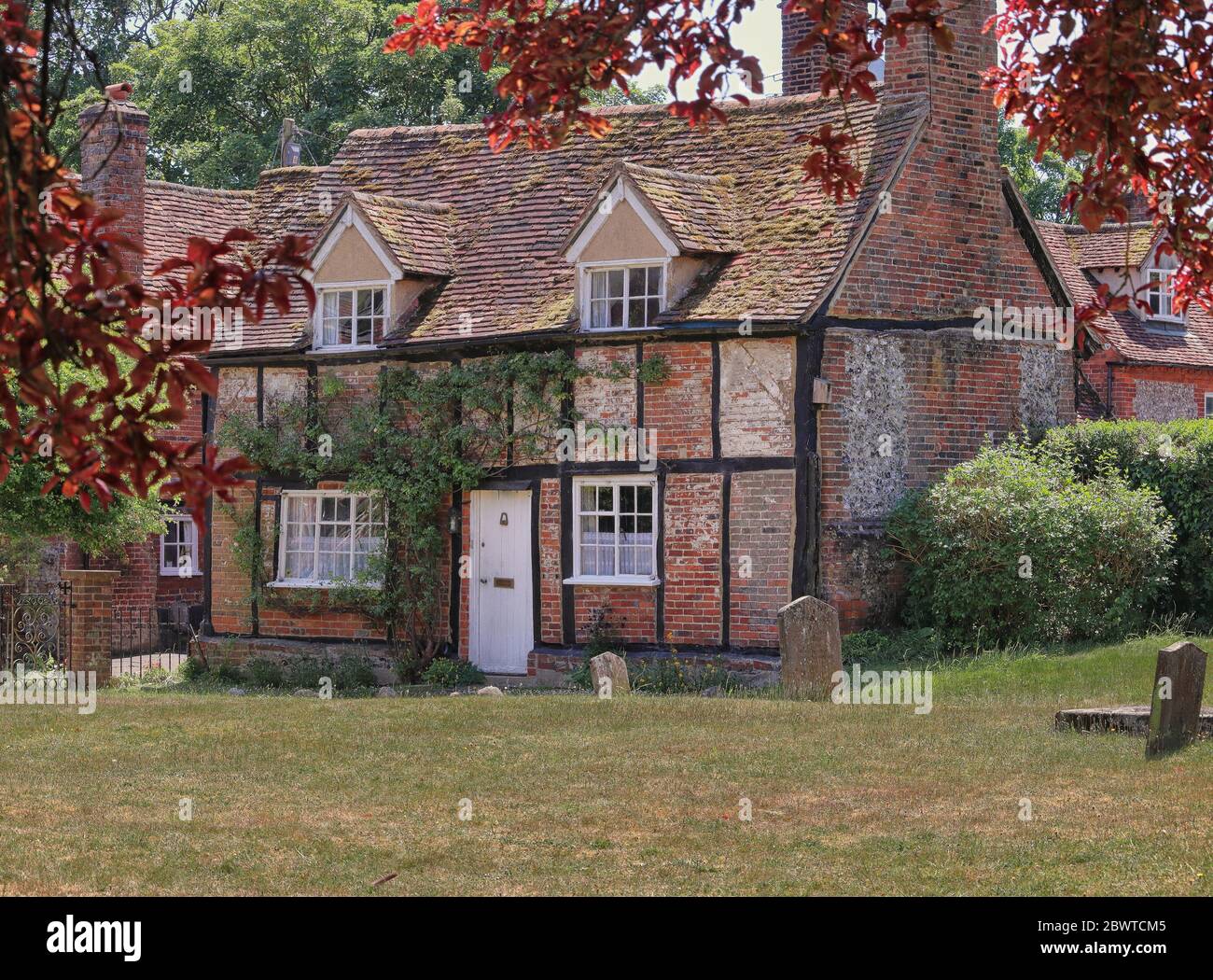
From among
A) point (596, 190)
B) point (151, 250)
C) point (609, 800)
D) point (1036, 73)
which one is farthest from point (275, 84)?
point (1036, 73)

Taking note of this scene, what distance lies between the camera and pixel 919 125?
21547 millimetres

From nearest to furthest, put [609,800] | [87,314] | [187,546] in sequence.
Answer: [87,314] → [609,800] → [187,546]

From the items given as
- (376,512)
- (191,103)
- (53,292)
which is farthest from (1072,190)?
(191,103)

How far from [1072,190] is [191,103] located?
121 ft

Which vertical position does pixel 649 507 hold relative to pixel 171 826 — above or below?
above

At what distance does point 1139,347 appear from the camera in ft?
104

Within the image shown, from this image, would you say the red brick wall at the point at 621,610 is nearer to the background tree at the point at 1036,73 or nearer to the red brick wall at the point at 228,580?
the red brick wall at the point at 228,580

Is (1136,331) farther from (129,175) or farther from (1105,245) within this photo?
(129,175)

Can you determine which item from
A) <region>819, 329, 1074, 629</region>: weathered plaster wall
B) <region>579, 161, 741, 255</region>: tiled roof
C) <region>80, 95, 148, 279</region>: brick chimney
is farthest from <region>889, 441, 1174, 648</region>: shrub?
<region>80, 95, 148, 279</region>: brick chimney

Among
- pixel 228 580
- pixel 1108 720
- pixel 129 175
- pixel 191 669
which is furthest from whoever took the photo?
pixel 129 175

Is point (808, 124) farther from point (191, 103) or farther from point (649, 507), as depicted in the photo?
point (191, 103)

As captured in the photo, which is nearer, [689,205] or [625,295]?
[625,295]

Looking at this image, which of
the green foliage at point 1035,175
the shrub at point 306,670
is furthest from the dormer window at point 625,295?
the green foliage at point 1035,175

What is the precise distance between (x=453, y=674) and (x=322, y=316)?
5.51 meters
